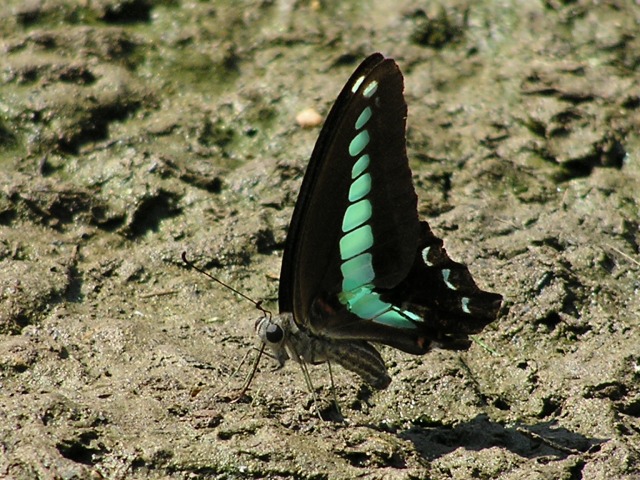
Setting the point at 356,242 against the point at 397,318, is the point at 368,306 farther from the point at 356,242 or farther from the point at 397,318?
the point at 356,242

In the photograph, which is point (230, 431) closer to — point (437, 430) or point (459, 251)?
point (437, 430)

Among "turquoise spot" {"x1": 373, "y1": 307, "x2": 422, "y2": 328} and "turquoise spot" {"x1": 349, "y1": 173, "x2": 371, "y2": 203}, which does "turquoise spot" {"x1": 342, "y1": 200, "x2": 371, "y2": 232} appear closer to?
"turquoise spot" {"x1": 349, "y1": 173, "x2": 371, "y2": 203}

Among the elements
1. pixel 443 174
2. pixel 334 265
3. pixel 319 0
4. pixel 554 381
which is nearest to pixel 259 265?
pixel 334 265

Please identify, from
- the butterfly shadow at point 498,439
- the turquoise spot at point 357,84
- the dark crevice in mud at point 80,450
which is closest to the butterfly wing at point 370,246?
the turquoise spot at point 357,84

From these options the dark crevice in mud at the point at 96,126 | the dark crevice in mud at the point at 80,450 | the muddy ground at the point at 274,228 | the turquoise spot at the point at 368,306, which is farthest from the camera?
the dark crevice in mud at the point at 96,126

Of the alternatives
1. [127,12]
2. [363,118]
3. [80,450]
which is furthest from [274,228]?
[127,12]

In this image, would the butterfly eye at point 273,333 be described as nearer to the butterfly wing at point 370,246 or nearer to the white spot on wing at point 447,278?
the butterfly wing at point 370,246
